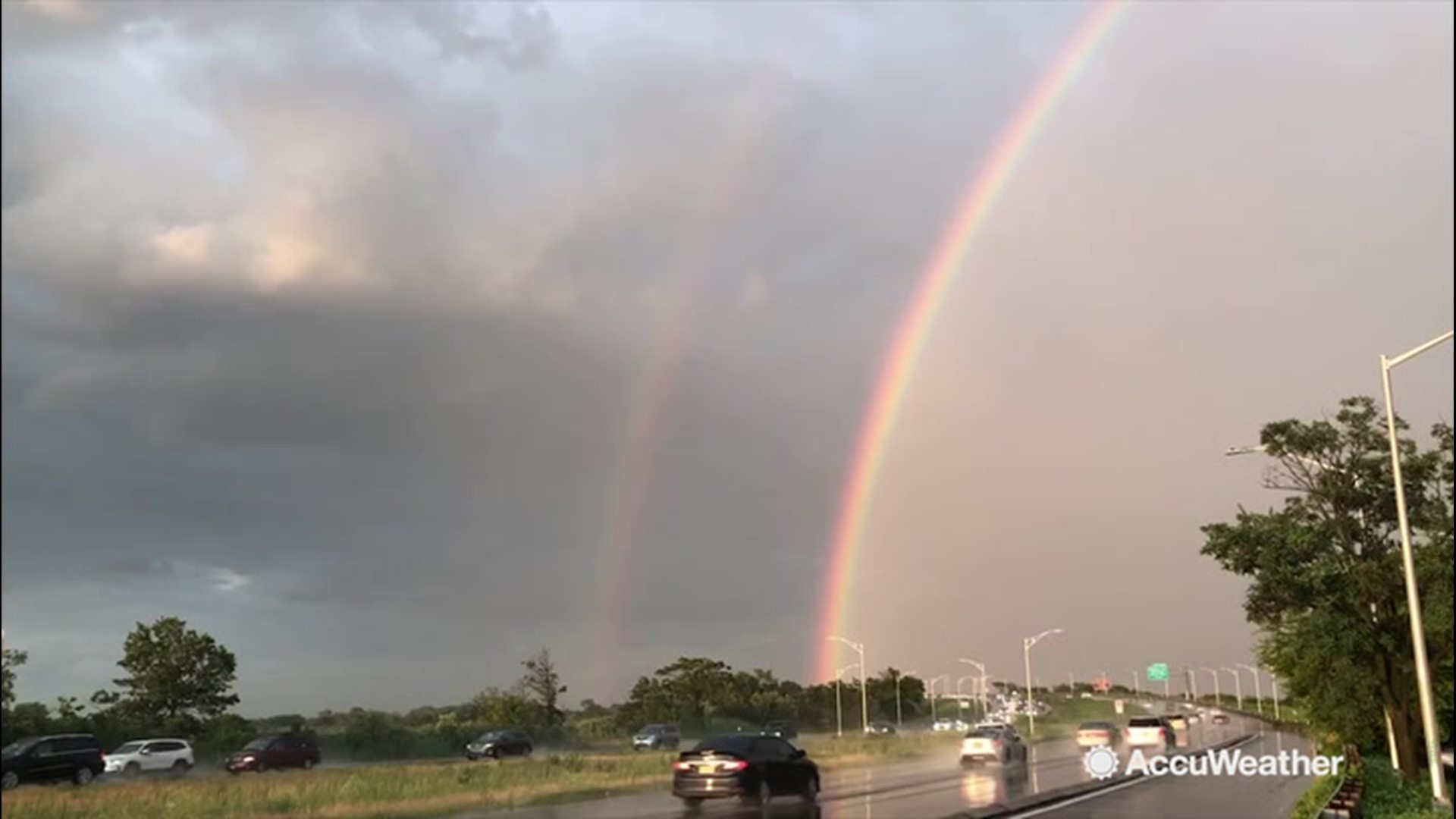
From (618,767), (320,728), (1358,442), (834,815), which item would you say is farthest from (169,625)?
Result: (1358,442)

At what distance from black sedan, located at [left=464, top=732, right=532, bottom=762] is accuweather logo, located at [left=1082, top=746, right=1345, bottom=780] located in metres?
27.5

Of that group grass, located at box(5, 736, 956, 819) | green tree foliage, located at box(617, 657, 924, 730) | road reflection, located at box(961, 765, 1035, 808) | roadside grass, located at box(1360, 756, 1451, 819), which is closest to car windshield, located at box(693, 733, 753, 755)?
road reflection, located at box(961, 765, 1035, 808)

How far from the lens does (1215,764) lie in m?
42.6

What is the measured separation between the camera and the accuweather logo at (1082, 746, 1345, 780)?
38344 mm

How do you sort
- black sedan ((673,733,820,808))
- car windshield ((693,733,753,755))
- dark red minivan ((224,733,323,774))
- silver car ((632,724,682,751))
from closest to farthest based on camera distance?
1. black sedan ((673,733,820,808))
2. car windshield ((693,733,753,755))
3. dark red minivan ((224,733,323,774))
4. silver car ((632,724,682,751))

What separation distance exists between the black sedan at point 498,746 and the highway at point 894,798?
65.1ft

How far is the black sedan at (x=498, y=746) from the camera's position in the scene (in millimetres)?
59344

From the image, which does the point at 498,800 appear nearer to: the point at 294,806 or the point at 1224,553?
the point at 294,806

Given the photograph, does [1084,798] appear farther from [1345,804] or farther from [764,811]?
[1345,804]

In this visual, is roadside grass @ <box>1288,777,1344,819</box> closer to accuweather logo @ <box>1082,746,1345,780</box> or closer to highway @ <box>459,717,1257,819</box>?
highway @ <box>459,717,1257,819</box>

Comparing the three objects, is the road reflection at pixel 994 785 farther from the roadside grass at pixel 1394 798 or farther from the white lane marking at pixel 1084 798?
the roadside grass at pixel 1394 798

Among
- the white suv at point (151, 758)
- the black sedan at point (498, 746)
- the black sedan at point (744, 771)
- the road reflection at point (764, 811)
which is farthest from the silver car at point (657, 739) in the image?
the road reflection at point (764, 811)

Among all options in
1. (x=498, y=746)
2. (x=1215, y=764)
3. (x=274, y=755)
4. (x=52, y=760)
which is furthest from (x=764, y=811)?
(x=498, y=746)

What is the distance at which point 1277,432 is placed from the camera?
3466 cm
